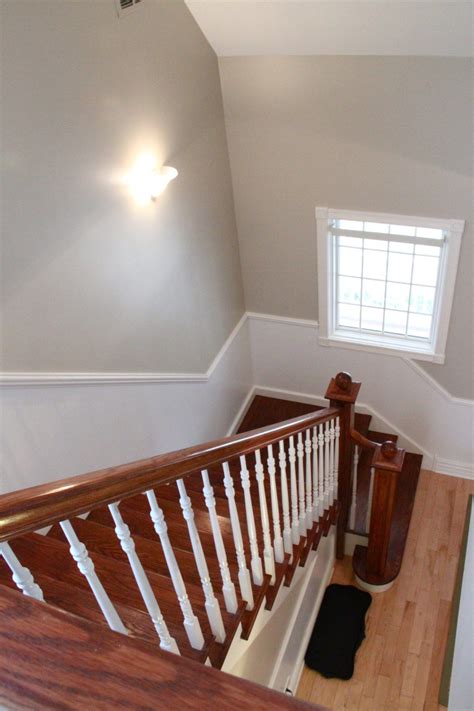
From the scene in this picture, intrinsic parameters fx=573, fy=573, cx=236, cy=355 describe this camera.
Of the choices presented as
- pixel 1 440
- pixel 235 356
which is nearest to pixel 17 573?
pixel 1 440

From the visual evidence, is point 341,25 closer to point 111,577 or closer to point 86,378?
point 86,378

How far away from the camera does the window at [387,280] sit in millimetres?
4180

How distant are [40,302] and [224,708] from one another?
214 cm

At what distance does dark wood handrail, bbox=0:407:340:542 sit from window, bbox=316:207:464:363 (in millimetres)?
2853

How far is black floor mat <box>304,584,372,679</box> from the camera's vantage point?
360cm

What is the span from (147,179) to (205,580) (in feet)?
7.33

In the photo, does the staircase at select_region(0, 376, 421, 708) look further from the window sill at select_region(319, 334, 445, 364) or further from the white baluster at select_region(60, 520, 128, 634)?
the window sill at select_region(319, 334, 445, 364)

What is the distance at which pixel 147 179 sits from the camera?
3195mm

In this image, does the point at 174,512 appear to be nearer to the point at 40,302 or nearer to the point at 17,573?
the point at 40,302

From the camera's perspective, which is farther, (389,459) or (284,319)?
(284,319)

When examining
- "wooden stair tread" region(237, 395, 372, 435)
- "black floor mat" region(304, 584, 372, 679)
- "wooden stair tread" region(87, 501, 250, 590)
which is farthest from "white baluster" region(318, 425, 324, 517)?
"wooden stair tread" region(237, 395, 372, 435)

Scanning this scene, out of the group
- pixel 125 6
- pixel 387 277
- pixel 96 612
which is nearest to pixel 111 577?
pixel 96 612

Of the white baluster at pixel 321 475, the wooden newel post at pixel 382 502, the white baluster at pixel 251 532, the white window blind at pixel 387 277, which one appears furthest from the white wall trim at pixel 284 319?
the white baluster at pixel 251 532

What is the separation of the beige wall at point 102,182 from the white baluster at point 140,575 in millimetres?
1314
